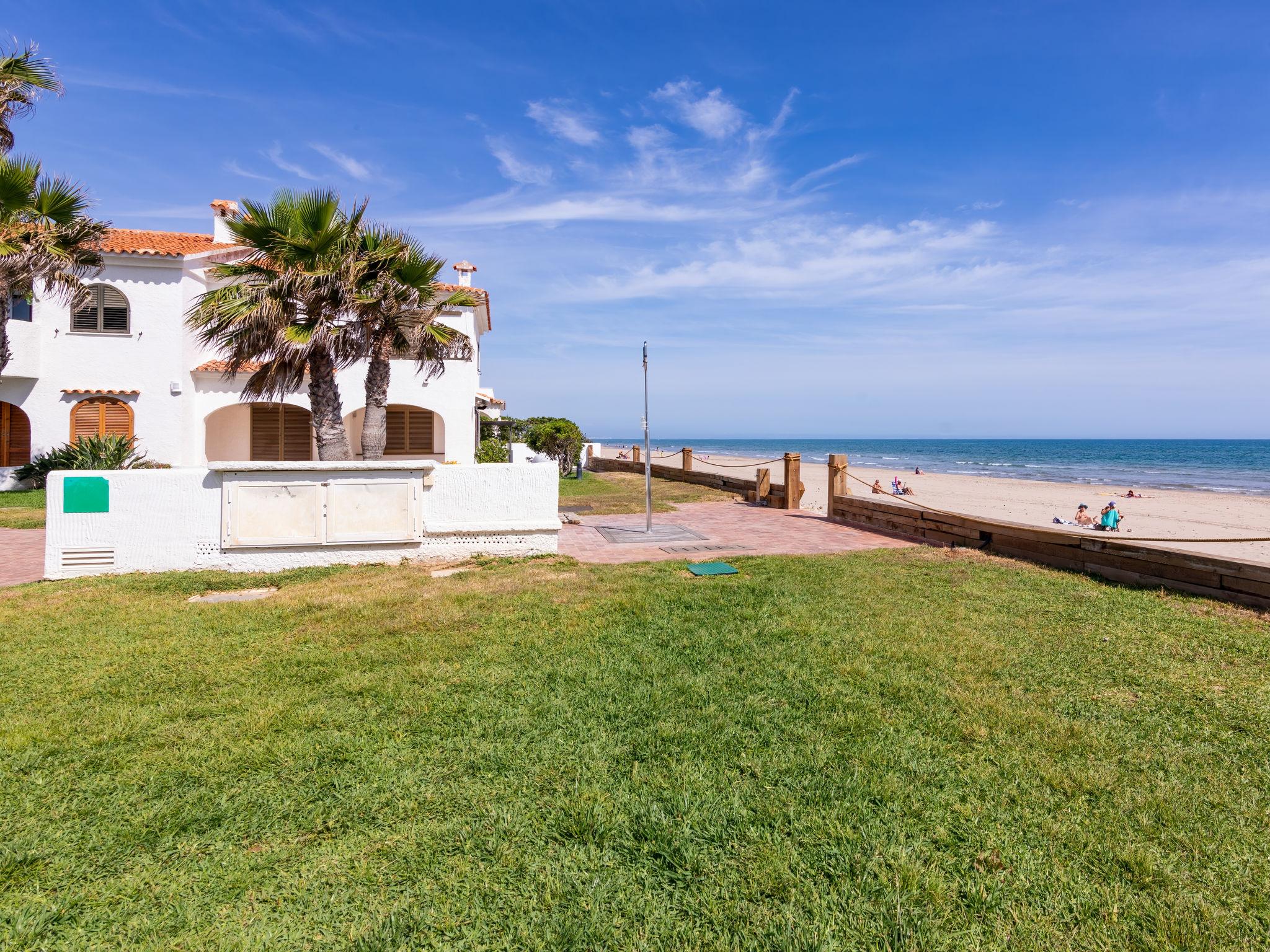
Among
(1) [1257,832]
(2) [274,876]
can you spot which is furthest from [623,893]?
(1) [1257,832]

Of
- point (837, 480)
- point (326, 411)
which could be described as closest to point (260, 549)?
point (326, 411)

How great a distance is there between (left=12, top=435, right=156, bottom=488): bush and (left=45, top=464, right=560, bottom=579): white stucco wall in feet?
16.3

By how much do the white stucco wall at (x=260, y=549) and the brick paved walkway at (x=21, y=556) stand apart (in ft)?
1.05

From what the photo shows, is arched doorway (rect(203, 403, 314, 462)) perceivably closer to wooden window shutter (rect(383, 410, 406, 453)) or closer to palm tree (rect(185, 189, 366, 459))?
wooden window shutter (rect(383, 410, 406, 453))

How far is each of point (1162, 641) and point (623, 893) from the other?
5.18 m

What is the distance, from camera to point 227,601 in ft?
20.6

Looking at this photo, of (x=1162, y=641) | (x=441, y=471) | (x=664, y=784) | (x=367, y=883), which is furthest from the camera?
(x=441, y=471)

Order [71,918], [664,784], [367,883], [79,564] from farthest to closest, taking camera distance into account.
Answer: [79,564]
[664,784]
[367,883]
[71,918]

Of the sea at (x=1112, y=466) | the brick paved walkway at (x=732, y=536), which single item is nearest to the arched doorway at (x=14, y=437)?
the brick paved walkway at (x=732, y=536)

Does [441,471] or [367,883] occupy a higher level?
[441,471]

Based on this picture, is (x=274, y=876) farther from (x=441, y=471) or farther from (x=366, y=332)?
(x=366, y=332)

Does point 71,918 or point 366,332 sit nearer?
point 71,918

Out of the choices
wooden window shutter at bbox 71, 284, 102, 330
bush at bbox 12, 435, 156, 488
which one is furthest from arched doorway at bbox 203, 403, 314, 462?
wooden window shutter at bbox 71, 284, 102, 330

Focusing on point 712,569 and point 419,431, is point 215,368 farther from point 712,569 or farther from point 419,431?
point 712,569
